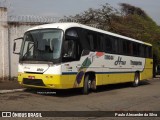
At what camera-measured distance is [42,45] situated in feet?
47.2

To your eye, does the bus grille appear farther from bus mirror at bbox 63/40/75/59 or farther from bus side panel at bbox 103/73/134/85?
bus side panel at bbox 103/73/134/85

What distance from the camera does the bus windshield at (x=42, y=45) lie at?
1410 centimetres

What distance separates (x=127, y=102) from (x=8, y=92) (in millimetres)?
5014

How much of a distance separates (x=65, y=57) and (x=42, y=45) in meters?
1.05

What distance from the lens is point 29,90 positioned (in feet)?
52.9

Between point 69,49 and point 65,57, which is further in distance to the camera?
point 69,49

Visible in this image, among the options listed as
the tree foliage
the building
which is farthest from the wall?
the tree foliage

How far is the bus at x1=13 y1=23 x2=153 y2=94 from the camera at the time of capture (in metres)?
14.0

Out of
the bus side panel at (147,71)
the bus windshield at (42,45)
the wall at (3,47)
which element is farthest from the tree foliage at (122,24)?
the bus windshield at (42,45)

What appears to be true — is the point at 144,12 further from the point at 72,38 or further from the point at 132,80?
the point at 72,38

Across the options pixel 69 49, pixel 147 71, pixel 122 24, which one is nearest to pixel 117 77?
pixel 69 49

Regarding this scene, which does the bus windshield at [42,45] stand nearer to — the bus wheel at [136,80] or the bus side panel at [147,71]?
the bus wheel at [136,80]

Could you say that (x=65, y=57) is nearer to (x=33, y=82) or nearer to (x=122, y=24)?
(x=33, y=82)

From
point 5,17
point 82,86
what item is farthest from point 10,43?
point 82,86
